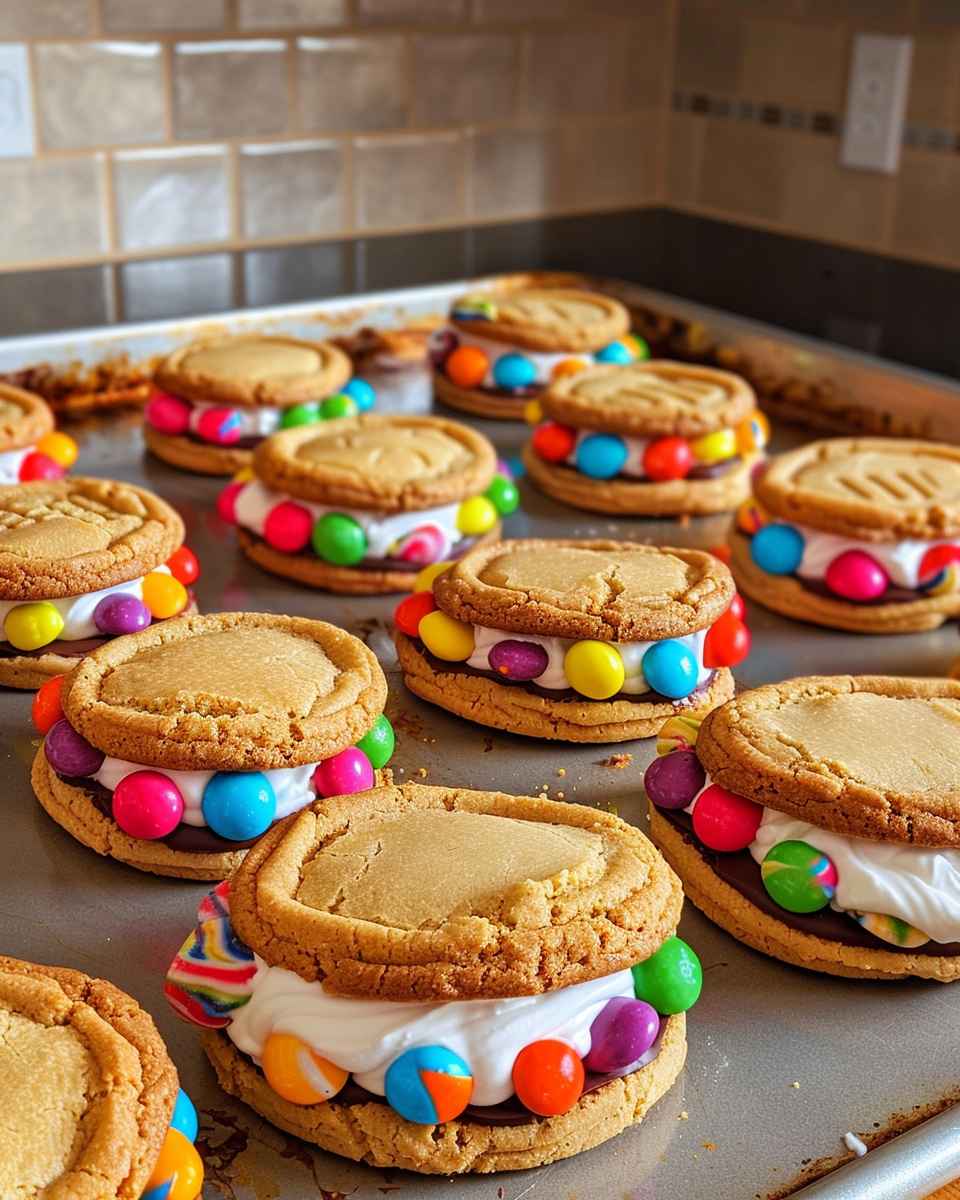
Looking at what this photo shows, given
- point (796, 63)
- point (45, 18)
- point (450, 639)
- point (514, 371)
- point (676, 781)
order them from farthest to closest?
point (796, 63), point (514, 371), point (45, 18), point (450, 639), point (676, 781)

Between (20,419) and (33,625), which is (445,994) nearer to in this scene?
(33,625)

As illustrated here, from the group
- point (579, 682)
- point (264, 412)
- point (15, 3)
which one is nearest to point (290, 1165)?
point (579, 682)

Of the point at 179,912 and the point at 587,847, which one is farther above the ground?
the point at 587,847

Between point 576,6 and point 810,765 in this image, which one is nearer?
point 810,765

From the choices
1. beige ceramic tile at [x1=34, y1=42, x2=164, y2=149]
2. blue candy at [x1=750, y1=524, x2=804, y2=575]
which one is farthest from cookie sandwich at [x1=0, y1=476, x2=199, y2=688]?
beige ceramic tile at [x1=34, y1=42, x2=164, y2=149]

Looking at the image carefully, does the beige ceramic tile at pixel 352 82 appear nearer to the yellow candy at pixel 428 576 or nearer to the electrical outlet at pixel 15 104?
the electrical outlet at pixel 15 104

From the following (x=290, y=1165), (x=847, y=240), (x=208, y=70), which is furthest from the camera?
(x=847, y=240)

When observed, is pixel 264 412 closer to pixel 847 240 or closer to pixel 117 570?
pixel 117 570

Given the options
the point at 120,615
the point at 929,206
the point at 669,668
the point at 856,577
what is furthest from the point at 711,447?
the point at 120,615

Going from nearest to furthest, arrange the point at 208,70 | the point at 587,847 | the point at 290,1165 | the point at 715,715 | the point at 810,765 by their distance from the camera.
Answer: the point at 290,1165
the point at 587,847
the point at 810,765
the point at 715,715
the point at 208,70
